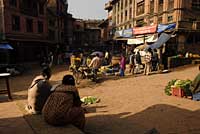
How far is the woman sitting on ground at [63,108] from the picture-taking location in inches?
184

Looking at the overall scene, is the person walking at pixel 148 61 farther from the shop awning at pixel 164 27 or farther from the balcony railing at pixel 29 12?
the balcony railing at pixel 29 12

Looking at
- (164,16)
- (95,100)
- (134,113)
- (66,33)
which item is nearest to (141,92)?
(95,100)

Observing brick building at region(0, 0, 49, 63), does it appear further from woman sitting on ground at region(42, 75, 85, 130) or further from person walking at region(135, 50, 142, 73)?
woman sitting on ground at region(42, 75, 85, 130)

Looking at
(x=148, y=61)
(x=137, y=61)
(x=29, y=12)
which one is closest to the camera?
(x=148, y=61)

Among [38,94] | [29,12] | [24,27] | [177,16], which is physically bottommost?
[38,94]

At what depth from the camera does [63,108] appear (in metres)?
4.68

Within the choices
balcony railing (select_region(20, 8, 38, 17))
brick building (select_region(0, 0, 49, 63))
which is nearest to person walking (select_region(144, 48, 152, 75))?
brick building (select_region(0, 0, 49, 63))

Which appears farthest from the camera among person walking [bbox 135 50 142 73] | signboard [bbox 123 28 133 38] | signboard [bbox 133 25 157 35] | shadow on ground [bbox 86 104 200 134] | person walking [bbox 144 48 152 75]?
signboard [bbox 123 28 133 38]

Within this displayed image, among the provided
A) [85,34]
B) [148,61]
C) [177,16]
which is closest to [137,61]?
[148,61]

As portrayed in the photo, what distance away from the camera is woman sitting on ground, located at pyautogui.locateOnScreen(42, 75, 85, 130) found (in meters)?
4.67

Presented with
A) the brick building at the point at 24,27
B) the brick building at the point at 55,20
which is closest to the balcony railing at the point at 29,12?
the brick building at the point at 24,27

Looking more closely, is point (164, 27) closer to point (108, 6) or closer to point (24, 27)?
point (24, 27)

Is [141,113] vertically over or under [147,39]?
under

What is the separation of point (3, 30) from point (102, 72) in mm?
12048
